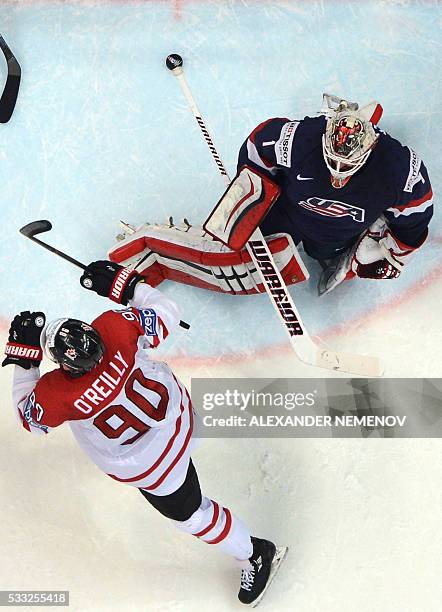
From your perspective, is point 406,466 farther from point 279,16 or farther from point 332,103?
point 279,16

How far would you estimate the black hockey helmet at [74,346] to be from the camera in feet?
6.60

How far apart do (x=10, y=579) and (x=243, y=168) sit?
77.2 inches

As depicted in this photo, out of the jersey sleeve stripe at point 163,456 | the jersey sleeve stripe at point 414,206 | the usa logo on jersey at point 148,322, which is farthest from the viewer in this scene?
the jersey sleeve stripe at point 414,206

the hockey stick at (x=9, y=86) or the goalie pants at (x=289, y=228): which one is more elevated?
the hockey stick at (x=9, y=86)

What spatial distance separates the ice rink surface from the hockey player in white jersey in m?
0.47

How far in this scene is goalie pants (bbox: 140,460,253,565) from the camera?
2578mm

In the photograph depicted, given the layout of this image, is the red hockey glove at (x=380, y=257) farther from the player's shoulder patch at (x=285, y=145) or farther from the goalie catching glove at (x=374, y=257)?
the player's shoulder patch at (x=285, y=145)

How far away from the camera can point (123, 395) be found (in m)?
2.24

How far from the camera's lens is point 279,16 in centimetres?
353

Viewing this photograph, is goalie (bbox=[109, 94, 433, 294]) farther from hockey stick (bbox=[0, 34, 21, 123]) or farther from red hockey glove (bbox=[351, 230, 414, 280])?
hockey stick (bbox=[0, 34, 21, 123])

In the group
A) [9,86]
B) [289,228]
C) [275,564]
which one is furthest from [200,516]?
[9,86]

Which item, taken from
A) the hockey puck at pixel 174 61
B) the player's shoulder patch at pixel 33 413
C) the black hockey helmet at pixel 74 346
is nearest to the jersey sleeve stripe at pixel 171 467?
the player's shoulder patch at pixel 33 413

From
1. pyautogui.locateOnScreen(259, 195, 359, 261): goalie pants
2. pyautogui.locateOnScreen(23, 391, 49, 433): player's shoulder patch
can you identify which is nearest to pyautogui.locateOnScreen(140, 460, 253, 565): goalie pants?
pyautogui.locateOnScreen(23, 391, 49, 433): player's shoulder patch

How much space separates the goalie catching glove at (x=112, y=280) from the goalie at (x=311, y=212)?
470 mm
